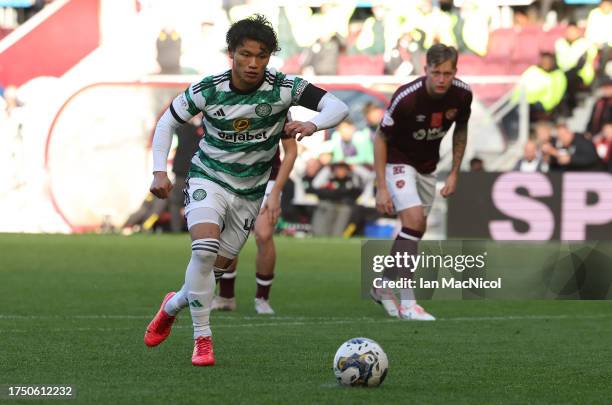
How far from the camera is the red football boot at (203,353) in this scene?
7443 mm

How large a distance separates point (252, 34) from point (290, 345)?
219cm

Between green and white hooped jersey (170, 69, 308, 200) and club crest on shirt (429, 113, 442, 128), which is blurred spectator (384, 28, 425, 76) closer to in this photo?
club crest on shirt (429, 113, 442, 128)

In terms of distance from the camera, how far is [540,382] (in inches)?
277

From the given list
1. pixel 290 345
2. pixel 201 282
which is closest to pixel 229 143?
pixel 201 282

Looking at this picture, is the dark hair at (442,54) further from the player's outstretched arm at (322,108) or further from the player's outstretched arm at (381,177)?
the player's outstretched arm at (322,108)

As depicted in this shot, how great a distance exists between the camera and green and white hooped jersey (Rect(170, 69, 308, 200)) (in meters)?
7.79

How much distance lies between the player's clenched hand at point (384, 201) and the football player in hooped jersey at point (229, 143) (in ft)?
10.6

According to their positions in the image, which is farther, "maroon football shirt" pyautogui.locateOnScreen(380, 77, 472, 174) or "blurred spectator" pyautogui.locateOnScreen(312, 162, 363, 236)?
"blurred spectator" pyautogui.locateOnScreen(312, 162, 363, 236)

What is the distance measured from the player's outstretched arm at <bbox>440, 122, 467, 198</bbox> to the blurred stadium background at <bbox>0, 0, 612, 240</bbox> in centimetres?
1169

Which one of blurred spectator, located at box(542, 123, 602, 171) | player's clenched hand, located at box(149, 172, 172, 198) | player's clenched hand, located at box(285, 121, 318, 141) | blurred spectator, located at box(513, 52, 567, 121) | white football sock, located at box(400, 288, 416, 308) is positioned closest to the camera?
player's clenched hand, located at box(285, 121, 318, 141)

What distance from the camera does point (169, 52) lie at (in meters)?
28.7

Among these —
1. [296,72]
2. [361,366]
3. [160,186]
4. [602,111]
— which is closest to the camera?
[361,366]

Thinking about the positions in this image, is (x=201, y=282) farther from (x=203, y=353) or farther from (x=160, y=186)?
(x=160, y=186)

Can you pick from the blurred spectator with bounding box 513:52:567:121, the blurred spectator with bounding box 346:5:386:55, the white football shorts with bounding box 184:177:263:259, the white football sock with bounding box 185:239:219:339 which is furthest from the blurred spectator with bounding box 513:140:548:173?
the white football sock with bounding box 185:239:219:339
